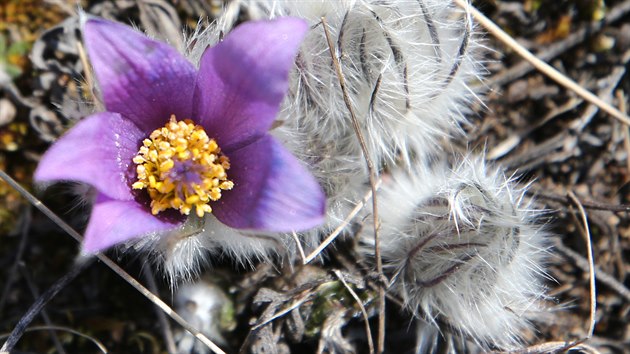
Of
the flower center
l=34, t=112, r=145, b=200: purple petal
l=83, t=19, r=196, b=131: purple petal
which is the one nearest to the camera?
l=34, t=112, r=145, b=200: purple petal

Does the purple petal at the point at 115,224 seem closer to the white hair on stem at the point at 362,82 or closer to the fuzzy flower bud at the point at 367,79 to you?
the white hair on stem at the point at 362,82

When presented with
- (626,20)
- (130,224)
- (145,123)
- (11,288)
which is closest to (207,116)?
(145,123)

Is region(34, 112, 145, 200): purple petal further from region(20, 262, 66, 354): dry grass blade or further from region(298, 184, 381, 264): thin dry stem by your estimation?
region(20, 262, 66, 354): dry grass blade

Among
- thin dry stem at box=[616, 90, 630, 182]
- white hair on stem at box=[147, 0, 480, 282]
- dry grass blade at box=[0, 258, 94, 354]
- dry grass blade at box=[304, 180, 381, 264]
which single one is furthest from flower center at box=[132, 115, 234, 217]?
thin dry stem at box=[616, 90, 630, 182]

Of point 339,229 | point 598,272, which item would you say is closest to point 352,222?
point 339,229

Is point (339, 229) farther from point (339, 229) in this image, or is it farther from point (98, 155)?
point (98, 155)

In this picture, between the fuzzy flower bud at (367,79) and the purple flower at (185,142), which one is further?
the fuzzy flower bud at (367,79)

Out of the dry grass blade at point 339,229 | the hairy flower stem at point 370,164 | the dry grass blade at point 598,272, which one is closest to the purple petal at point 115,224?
the dry grass blade at point 339,229
